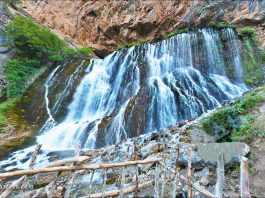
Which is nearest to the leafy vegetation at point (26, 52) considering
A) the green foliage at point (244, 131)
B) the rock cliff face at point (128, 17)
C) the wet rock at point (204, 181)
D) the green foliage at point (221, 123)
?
the rock cliff face at point (128, 17)

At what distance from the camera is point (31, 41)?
50.7 ft

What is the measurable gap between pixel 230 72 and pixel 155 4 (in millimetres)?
9577

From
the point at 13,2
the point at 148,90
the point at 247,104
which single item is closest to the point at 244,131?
the point at 247,104

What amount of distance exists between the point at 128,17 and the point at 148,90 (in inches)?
409

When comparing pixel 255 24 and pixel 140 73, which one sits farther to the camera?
pixel 255 24

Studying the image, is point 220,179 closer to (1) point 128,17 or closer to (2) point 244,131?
(2) point 244,131

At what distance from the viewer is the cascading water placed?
10.1 meters

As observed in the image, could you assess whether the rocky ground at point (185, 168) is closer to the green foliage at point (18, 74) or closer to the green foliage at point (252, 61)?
the green foliage at point (252, 61)

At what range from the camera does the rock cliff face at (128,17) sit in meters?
16.3

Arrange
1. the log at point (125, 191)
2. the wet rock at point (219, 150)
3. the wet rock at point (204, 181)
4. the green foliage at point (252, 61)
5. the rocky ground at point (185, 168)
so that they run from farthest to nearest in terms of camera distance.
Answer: the green foliage at point (252, 61) → the wet rock at point (204, 181) → the rocky ground at point (185, 168) → the wet rock at point (219, 150) → the log at point (125, 191)

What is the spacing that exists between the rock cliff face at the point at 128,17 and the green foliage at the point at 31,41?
204 inches

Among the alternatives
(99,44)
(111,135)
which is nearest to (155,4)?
(99,44)

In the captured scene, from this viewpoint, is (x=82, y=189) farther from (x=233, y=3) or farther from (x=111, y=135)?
(x=233, y=3)

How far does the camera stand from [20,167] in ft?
26.9
